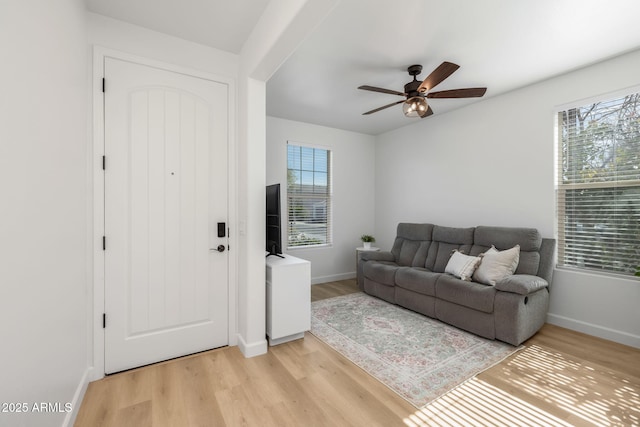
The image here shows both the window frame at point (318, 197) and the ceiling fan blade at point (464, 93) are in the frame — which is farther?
the window frame at point (318, 197)

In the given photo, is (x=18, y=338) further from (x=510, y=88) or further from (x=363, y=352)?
(x=510, y=88)

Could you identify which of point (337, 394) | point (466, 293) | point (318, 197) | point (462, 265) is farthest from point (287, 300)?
point (318, 197)

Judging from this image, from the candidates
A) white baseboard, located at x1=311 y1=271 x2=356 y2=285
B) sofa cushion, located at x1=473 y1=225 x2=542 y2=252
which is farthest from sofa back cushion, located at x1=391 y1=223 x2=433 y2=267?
white baseboard, located at x1=311 y1=271 x2=356 y2=285

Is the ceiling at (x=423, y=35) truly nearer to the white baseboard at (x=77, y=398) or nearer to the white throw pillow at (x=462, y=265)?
the white throw pillow at (x=462, y=265)

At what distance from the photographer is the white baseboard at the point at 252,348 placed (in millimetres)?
2389

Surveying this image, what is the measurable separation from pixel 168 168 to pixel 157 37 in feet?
3.54

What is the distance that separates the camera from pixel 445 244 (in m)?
3.88

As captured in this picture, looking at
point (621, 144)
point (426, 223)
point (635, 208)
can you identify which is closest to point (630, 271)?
point (635, 208)

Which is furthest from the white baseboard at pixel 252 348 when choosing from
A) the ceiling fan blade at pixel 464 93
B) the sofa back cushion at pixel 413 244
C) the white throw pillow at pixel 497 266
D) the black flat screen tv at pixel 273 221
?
the ceiling fan blade at pixel 464 93

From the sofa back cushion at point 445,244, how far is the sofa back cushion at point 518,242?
0.44ft

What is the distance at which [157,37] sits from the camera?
2.29 meters

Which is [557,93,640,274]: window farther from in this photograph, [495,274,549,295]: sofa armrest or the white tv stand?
the white tv stand

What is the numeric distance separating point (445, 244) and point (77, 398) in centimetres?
398

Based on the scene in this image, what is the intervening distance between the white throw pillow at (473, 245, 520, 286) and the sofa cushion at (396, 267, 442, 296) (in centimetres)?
44
